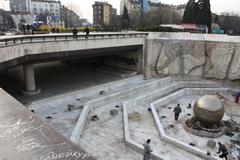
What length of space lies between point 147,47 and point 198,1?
28606mm

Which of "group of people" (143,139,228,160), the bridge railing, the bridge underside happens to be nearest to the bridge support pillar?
the bridge underside

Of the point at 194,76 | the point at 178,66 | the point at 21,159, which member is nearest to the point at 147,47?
the point at 178,66

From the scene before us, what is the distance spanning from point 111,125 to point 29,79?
770 centimetres

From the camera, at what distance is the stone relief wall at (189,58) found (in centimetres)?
2172

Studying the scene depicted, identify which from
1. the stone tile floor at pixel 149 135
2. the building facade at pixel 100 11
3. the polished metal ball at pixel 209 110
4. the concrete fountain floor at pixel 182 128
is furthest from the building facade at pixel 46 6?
the polished metal ball at pixel 209 110

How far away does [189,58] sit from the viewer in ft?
75.4

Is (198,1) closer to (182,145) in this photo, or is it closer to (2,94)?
(182,145)

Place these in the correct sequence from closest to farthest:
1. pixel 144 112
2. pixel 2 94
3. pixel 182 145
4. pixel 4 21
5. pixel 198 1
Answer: pixel 2 94 → pixel 182 145 → pixel 144 112 → pixel 198 1 → pixel 4 21

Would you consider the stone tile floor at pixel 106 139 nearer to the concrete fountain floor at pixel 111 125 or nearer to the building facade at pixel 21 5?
the concrete fountain floor at pixel 111 125

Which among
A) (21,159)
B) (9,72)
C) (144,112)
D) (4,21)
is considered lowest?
(144,112)

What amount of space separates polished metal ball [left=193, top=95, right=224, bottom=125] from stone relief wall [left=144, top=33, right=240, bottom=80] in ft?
35.6

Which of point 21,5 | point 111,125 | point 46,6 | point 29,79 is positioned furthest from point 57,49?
point 21,5

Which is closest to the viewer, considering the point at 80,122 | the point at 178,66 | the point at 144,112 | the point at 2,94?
the point at 2,94

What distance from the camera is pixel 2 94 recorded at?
548cm
